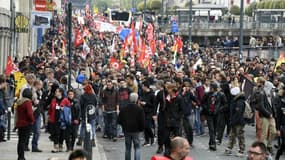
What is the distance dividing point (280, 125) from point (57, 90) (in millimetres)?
4375

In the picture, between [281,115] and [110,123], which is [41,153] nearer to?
[110,123]

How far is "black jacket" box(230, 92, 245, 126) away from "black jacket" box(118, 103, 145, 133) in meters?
2.68

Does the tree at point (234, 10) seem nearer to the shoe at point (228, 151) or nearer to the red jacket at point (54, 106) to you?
the shoe at point (228, 151)

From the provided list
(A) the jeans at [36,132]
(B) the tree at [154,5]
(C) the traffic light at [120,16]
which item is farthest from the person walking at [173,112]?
(B) the tree at [154,5]

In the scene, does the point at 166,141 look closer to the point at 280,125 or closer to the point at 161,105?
the point at 161,105

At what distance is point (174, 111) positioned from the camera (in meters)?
20.3

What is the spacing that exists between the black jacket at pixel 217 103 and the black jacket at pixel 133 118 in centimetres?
414

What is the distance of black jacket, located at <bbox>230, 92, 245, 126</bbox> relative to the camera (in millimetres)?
20484

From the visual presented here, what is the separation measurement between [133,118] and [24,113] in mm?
1908

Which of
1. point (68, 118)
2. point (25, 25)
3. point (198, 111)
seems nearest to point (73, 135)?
point (68, 118)

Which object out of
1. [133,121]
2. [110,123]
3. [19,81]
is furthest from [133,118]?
[19,81]

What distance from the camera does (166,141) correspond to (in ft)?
66.1

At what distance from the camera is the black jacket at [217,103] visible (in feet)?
73.4

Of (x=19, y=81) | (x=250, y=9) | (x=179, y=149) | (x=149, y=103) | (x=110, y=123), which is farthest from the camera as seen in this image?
(x=250, y=9)
